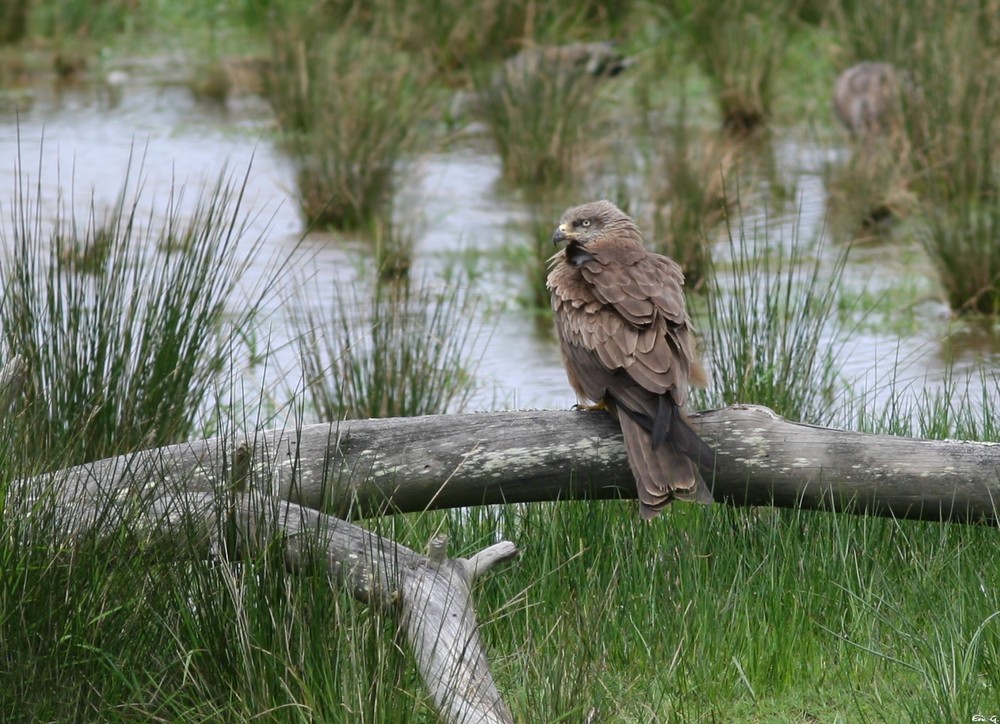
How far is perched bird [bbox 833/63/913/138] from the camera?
856 centimetres

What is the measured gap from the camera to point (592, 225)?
428 centimetres

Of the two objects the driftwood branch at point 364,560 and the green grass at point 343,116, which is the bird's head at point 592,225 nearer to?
the driftwood branch at point 364,560

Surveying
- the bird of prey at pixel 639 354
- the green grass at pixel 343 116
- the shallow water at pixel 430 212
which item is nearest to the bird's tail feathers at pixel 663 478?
the bird of prey at pixel 639 354

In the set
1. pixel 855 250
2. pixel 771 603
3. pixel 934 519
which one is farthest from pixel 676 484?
pixel 855 250

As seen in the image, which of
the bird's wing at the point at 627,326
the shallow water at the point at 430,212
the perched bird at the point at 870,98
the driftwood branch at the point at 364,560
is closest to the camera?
the driftwood branch at the point at 364,560

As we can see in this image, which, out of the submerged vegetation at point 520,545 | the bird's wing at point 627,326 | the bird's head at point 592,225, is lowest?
the submerged vegetation at point 520,545

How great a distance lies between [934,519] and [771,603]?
1.62 ft

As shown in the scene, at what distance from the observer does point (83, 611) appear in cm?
Answer: 273

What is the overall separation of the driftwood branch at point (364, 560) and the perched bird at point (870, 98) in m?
6.10

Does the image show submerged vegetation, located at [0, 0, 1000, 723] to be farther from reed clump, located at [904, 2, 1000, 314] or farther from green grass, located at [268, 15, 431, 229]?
green grass, located at [268, 15, 431, 229]

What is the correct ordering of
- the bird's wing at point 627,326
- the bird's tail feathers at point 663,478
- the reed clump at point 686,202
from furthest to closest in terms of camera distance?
the reed clump at point 686,202
the bird's wing at point 627,326
the bird's tail feathers at point 663,478

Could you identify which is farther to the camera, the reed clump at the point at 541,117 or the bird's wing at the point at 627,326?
the reed clump at the point at 541,117

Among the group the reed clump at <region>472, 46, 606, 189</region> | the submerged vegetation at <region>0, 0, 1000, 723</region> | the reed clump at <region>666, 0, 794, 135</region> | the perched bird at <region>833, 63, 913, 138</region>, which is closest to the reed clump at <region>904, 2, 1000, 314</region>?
the submerged vegetation at <region>0, 0, 1000, 723</region>

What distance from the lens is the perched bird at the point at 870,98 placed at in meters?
8.56
